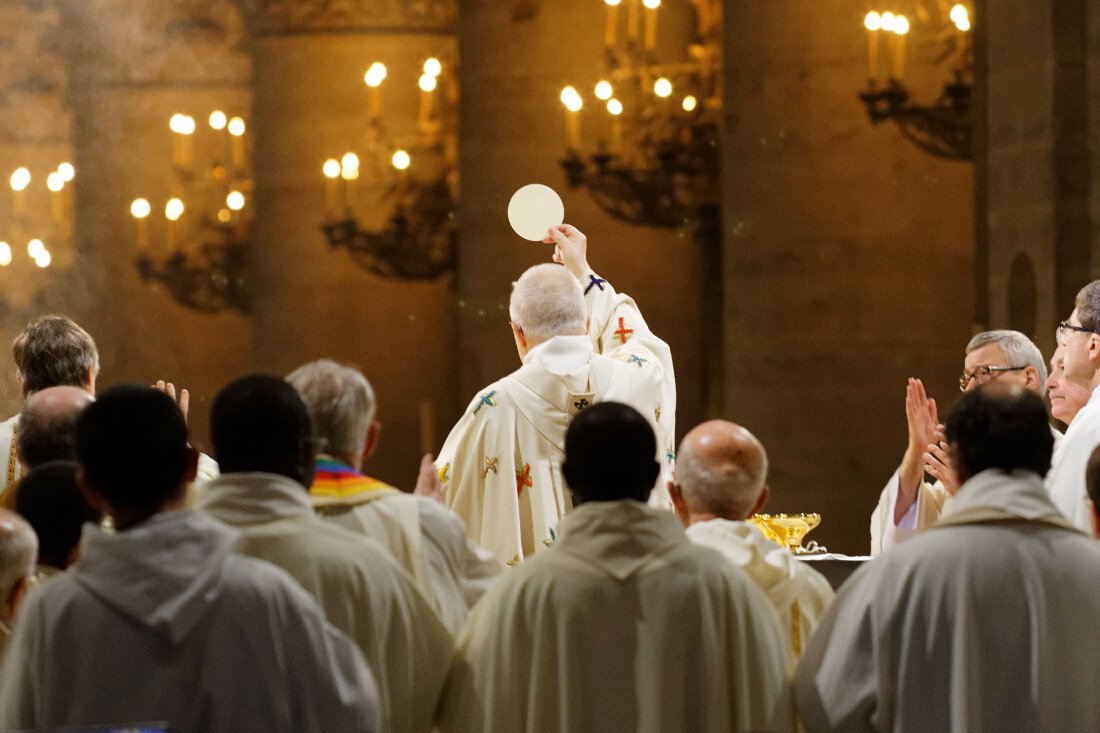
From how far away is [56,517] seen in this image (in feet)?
12.8

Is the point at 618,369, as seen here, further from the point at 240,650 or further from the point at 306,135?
the point at 306,135

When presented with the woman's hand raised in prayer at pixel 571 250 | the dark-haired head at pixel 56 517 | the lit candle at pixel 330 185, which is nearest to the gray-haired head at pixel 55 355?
the woman's hand raised in prayer at pixel 571 250

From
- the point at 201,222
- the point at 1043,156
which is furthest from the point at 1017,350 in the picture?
the point at 201,222

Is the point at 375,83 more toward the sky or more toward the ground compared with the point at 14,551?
more toward the sky

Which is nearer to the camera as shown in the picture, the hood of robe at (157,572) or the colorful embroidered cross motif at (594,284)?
the hood of robe at (157,572)

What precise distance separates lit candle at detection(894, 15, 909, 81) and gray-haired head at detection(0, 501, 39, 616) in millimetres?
7447

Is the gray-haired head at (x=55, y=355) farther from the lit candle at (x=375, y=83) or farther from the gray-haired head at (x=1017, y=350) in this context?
the lit candle at (x=375, y=83)

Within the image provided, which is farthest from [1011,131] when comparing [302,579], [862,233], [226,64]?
[226,64]

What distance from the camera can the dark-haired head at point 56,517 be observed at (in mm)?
3896

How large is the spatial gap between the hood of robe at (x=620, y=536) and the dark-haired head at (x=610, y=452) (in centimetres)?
3

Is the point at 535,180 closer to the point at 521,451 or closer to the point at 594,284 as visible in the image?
the point at 594,284

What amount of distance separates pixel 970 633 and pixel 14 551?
5.88 feet

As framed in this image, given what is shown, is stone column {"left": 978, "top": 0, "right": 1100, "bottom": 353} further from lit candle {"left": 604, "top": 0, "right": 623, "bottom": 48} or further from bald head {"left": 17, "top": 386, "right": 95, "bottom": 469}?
bald head {"left": 17, "top": 386, "right": 95, "bottom": 469}

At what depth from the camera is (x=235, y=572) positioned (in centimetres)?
316
